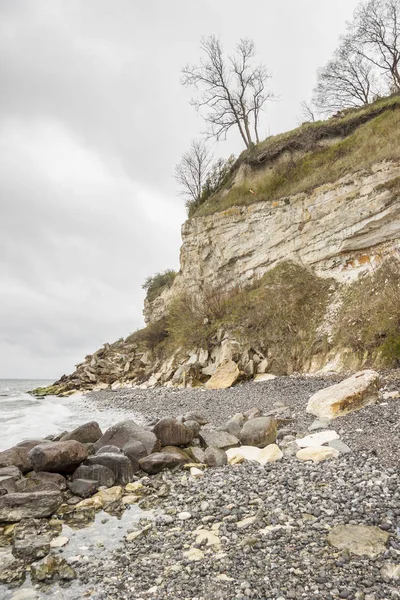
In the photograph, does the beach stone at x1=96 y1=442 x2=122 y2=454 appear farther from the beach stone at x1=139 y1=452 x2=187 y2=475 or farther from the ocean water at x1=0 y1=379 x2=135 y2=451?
the ocean water at x1=0 y1=379 x2=135 y2=451

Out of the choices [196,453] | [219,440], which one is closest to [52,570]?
[196,453]

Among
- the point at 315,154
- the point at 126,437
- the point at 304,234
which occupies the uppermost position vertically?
the point at 315,154

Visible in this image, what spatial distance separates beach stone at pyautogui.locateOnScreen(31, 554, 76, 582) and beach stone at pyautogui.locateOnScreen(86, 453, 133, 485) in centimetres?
247

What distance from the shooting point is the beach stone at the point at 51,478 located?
6.05 metres

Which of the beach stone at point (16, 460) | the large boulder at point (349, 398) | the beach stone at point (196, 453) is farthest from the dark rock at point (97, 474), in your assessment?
the large boulder at point (349, 398)

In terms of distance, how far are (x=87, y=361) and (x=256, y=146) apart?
24.9m

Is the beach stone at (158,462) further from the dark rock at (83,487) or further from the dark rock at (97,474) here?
the dark rock at (83,487)

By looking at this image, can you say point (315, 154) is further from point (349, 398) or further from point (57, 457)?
point (57, 457)

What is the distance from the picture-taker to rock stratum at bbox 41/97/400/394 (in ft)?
55.7

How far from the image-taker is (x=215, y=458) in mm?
6750

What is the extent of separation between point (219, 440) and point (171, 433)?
3.37 ft

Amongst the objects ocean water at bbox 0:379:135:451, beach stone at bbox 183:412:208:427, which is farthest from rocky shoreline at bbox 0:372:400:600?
ocean water at bbox 0:379:135:451

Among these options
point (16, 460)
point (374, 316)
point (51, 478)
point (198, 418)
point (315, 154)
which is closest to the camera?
point (51, 478)

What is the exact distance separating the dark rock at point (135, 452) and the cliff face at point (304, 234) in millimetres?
14946
